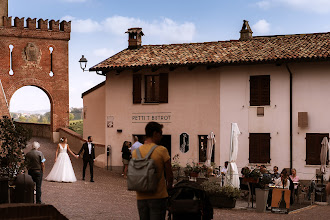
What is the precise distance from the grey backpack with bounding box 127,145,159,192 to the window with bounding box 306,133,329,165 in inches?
691

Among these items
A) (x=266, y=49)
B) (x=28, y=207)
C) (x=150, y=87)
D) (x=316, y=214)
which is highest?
(x=266, y=49)

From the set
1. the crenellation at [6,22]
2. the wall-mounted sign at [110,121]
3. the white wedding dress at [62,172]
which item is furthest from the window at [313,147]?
the crenellation at [6,22]

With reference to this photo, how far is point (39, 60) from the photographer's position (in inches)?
1550

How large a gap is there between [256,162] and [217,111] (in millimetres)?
2824

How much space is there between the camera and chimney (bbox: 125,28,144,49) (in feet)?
96.9

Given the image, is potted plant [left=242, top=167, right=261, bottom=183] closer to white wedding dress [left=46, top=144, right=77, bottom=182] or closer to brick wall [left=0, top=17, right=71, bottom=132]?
white wedding dress [left=46, top=144, right=77, bottom=182]

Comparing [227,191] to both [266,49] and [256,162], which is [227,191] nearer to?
[256,162]

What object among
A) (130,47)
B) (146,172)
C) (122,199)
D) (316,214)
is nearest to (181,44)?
(130,47)

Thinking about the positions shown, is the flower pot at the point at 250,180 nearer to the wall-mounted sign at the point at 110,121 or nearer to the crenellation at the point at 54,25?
the wall-mounted sign at the point at 110,121

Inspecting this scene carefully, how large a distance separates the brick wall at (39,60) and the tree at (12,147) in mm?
26163

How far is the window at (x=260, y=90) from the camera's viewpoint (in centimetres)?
2461

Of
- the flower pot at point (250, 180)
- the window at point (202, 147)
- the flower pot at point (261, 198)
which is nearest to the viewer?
the flower pot at point (261, 198)

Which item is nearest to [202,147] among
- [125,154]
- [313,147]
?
[125,154]

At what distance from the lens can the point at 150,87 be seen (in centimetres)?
2683
